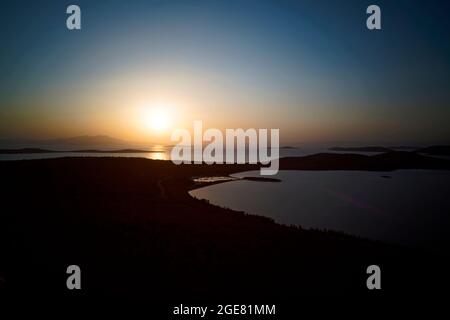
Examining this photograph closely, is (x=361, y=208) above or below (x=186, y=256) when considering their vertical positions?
below

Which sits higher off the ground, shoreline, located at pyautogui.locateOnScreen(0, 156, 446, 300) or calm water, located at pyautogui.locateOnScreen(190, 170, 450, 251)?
shoreline, located at pyautogui.locateOnScreen(0, 156, 446, 300)

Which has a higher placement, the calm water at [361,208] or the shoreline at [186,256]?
the shoreline at [186,256]

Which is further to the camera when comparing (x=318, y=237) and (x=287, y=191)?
(x=287, y=191)

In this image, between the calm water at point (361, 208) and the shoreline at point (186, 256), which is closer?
the shoreline at point (186, 256)

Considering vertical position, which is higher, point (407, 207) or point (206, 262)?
point (206, 262)

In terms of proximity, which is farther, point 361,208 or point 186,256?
point 361,208

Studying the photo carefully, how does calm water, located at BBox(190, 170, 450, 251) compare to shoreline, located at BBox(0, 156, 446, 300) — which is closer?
shoreline, located at BBox(0, 156, 446, 300)
